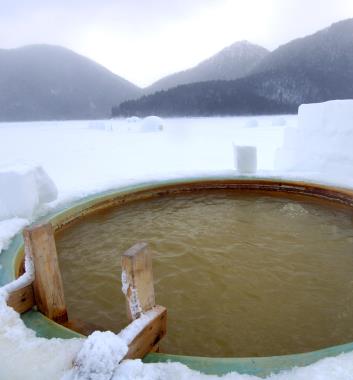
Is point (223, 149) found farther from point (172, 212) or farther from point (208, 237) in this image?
point (208, 237)

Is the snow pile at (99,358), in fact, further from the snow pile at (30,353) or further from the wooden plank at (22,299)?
the wooden plank at (22,299)

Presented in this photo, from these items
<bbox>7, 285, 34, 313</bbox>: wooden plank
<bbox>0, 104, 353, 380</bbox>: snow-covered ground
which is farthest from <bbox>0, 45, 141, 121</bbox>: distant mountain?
<bbox>7, 285, 34, 313</bbox>: wooden plank

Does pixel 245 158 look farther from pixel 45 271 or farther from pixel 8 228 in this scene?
pixel 45 271

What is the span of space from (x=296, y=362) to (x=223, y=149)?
9.18 meters

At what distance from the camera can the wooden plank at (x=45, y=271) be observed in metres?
1.80

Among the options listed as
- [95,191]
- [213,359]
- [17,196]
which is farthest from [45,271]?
[95,191]

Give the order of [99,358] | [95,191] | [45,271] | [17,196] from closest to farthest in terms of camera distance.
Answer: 1. [99,358]
2. [45,271]
3. [17,196]
4. [95,191]

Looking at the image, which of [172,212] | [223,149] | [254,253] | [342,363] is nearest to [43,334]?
A: [342,363]

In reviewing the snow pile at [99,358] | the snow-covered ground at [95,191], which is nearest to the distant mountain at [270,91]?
the snow-covered ground at [95,191]

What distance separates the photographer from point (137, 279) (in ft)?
5.04

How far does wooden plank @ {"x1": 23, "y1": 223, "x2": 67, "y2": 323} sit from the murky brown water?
49 centimetres

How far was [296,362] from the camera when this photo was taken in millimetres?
1442

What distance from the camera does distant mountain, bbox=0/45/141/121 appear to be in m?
90.4

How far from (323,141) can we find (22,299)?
5.55 metres
